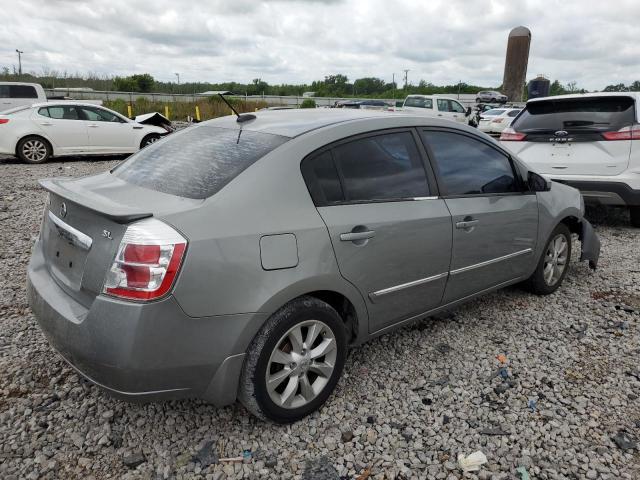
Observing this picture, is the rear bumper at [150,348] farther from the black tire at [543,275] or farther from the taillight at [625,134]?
the taillight at [625,134]

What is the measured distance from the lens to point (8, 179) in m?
9.55

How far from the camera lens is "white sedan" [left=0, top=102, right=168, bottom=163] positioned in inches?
→ 449

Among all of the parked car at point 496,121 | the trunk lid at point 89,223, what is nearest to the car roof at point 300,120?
the trunk lid at point 89,223

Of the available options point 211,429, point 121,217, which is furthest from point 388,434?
point 121,217

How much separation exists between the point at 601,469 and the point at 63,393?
2.86 m

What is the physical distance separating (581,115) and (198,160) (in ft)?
17.7

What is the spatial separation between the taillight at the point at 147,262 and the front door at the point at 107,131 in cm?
1158

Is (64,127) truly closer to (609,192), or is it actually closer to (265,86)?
(609,192)

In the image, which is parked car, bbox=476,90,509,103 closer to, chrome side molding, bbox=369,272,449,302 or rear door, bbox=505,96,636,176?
rear door, bbox=505,96,636,176

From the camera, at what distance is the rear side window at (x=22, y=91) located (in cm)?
1605

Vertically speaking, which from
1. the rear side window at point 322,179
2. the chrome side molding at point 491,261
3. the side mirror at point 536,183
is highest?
the rear side window at point 322,179

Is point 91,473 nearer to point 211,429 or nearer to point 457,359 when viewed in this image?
point 211,429

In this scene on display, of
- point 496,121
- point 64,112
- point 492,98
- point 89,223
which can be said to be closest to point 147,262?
point 89,223

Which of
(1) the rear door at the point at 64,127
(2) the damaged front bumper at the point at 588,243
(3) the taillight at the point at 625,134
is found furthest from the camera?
(1) the rear door at the point at 64,127
